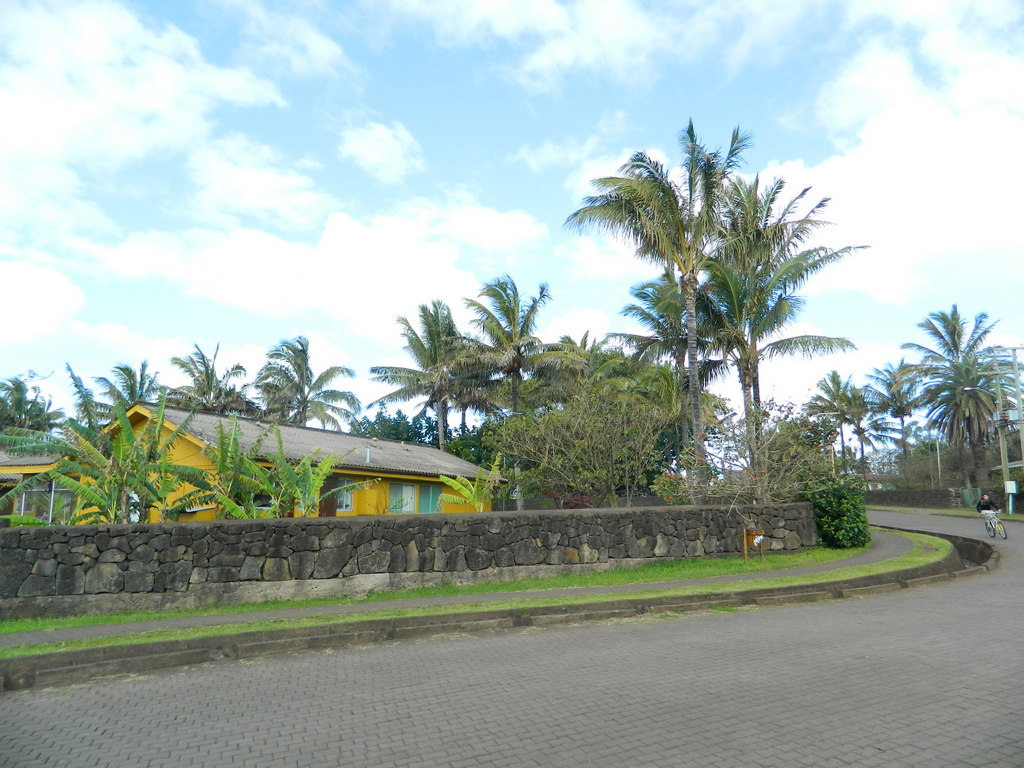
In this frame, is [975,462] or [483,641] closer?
[483,641]

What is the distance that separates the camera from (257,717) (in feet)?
19.5

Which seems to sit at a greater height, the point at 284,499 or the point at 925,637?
the point at 284,499

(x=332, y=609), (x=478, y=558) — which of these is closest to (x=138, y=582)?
(x=332, y=609)

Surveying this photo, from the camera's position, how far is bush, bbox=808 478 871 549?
57.7 feet

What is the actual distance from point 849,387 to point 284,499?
53724 millimetres

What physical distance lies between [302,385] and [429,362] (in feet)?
27.5

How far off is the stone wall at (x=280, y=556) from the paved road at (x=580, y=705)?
11.7 feet

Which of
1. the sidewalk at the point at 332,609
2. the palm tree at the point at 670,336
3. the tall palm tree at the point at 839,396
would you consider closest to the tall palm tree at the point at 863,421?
the tall palm tree at the point at 839,396

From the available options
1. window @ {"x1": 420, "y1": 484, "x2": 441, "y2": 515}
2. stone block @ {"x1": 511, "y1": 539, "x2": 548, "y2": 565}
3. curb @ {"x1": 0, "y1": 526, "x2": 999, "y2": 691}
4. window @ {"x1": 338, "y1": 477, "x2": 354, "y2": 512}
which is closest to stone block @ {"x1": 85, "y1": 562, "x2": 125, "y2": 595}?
curb @ {"x1": 0, "y1": 526, "x2": 999, "y2": 691}

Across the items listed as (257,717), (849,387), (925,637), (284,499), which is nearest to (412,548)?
(284,499)

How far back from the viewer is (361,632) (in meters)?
9.20

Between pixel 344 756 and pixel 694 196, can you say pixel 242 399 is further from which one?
pixel 344 756

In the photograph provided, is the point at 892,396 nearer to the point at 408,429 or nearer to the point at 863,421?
the point at 863,421

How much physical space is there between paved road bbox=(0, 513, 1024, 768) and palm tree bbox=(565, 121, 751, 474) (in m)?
14.4
